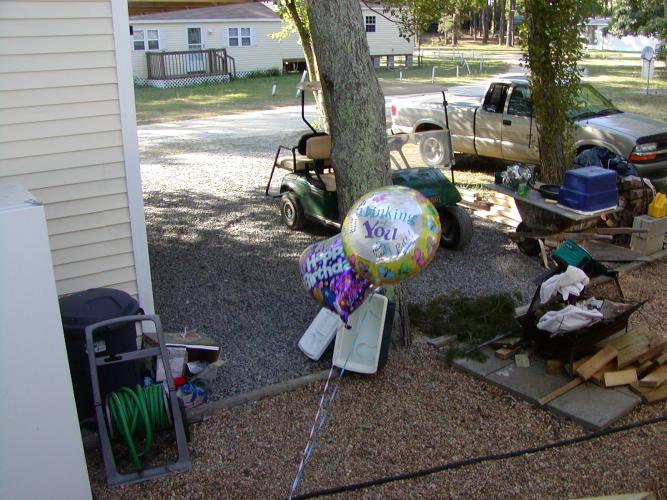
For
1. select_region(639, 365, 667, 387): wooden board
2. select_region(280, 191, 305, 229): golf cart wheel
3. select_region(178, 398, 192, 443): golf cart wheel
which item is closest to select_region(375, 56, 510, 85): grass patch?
select_region(280, 191, 305, 229): golf cart wheel

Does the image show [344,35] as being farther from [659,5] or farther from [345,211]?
[659,5]

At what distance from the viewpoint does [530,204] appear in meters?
7.86

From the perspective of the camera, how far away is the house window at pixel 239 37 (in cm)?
3034

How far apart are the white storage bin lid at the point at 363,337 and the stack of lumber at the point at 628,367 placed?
1.22 meters

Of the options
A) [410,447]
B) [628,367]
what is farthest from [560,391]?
[410,447]

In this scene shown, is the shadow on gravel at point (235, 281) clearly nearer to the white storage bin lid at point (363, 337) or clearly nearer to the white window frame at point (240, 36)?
the white storage bin lid at point (363, 337)

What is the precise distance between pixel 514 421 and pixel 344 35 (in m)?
2.86

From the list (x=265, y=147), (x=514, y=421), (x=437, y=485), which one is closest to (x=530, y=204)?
(x=514, y=421)

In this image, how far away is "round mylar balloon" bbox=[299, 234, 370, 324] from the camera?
→ 4.20 m

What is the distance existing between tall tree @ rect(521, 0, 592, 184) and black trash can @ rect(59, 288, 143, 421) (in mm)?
5897

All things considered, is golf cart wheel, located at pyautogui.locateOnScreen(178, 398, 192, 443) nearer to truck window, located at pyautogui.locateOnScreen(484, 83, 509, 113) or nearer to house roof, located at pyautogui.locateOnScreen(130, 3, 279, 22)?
truck window, located at pyautogui.locateOnScreen(484, 83, 509, 113)

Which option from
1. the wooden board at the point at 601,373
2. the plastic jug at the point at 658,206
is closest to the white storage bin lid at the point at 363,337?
the wooden board at the point at 601,373

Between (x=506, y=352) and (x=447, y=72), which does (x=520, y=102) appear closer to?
(x=506, y=352)

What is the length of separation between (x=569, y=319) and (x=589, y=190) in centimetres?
274
